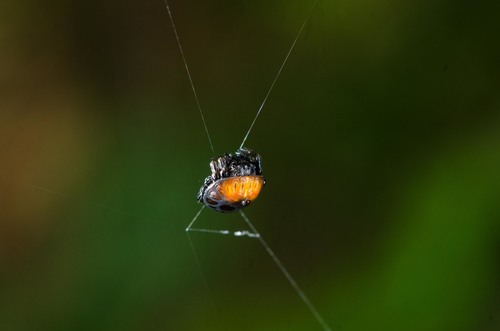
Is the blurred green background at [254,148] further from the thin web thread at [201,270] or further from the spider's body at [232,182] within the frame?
the spider's body at [232,182]

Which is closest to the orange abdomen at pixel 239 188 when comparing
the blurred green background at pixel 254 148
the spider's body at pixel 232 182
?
the spider's body at pixel 232 182

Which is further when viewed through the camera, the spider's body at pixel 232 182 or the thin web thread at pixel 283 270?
the thin web thread at pixel 283 270

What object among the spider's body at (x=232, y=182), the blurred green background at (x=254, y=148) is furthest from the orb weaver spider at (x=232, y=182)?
the blurred green background at (x=254, y=148)

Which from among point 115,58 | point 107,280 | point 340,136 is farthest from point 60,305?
point 340,136

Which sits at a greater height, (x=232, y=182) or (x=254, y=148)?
(x=254, y=148)

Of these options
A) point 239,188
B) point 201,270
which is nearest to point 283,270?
point 201,270

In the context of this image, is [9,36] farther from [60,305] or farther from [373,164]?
[373,164]

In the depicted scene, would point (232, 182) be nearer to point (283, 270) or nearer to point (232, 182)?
point (232, 182)

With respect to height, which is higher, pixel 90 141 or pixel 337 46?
pixel 90 141
